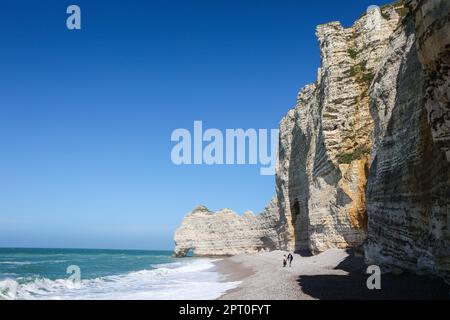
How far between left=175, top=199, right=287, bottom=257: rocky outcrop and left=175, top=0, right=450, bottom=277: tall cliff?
0.79 metres

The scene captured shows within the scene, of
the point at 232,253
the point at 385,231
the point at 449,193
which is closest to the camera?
the point at 449,193

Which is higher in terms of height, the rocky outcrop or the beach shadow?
the beach shadow

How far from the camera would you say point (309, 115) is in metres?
45.2

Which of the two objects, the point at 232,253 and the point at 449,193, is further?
the point at 232,253

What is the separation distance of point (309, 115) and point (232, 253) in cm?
4429

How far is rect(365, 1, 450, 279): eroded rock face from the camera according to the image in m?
13.3

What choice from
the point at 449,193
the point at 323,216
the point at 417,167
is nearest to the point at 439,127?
the point at 449,193

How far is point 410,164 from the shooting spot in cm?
1764

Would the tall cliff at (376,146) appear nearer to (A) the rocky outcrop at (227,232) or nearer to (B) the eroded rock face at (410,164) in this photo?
(B) the eroded rock face at (410,164)

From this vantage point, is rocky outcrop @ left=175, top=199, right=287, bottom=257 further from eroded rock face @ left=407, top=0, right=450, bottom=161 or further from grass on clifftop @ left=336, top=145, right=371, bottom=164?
eroded rock face @ left=407, top=0, right=450, bottom=161

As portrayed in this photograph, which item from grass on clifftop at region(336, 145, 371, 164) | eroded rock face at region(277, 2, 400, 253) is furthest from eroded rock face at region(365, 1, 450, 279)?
eroded rock face at region(277, 2, 400, 253)
